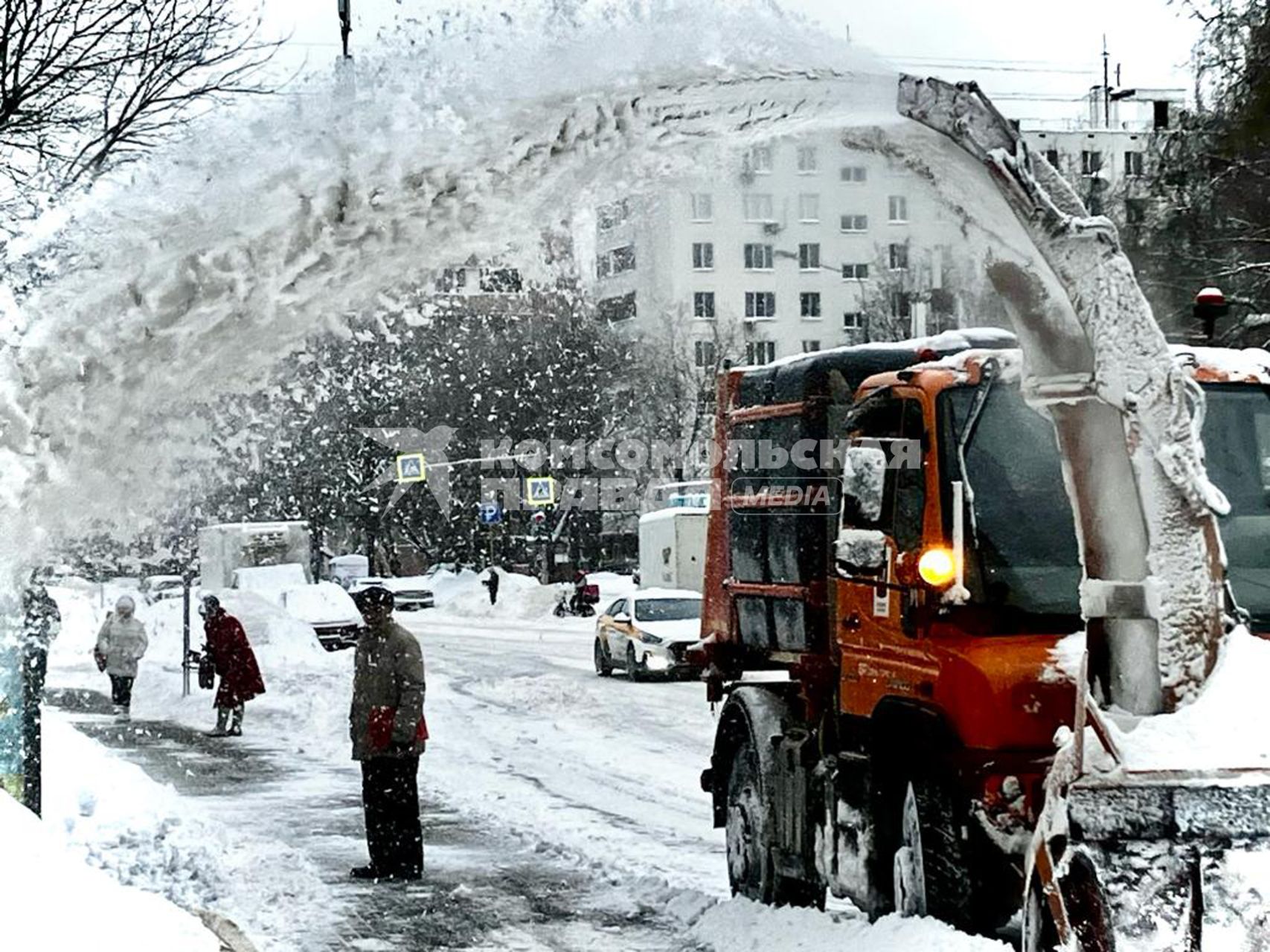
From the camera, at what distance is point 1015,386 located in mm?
6629

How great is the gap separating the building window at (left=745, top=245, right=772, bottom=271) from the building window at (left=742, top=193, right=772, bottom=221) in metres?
8.91

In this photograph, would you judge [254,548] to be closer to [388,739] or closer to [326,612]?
[326,612]

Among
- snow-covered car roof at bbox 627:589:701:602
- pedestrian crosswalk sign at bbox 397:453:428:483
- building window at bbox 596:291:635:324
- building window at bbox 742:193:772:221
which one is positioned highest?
building window at bbox 596:291:635:324

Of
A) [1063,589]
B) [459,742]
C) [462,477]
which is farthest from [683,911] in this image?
[462,477]

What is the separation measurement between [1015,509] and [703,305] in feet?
83.8

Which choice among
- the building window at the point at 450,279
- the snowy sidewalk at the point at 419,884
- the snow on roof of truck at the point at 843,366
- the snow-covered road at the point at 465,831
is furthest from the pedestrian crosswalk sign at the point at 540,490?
the snow on roof of truck at the point at 843,366

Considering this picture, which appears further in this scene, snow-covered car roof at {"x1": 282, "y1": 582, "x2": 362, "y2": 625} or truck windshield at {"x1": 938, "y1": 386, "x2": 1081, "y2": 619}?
snow-covered car roof at {"x1": 282, "y1": 582, "x2": 362, "y2": 625}

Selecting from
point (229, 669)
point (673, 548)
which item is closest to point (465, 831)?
point (229, 669)

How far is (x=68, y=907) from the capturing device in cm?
491

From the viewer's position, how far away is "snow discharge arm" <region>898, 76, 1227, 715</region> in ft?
17.3

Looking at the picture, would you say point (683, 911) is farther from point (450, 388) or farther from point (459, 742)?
point (450, 388)

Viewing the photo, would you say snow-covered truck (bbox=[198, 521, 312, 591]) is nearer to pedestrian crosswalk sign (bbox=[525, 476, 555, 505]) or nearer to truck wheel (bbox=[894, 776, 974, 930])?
pedestrian crosswalk sign (bbox=[525, 476, 555, 505])

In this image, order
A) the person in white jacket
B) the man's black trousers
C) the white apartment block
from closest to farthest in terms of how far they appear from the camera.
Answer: the white apartment block
the man's black trousers
the person in white jacket


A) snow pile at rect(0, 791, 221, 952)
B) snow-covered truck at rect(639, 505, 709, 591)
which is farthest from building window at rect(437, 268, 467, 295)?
snow-covered truck at rect(639, 505, 709, 591)
